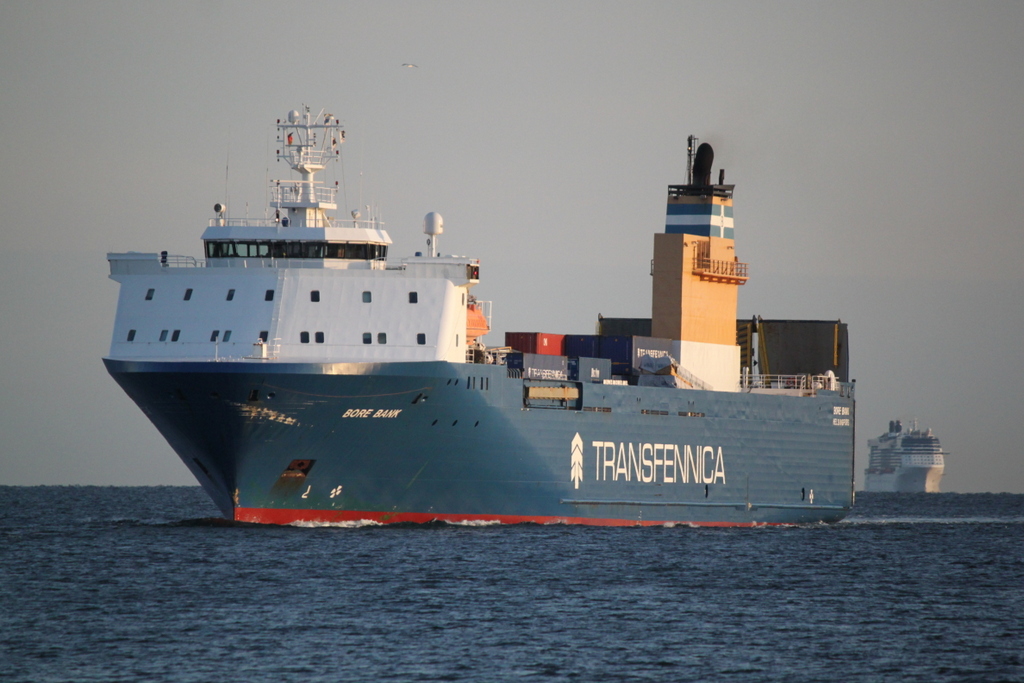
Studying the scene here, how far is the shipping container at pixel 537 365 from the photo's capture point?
36469 millimetres

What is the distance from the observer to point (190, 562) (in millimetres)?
28312

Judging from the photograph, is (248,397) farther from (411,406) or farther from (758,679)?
(758,679)

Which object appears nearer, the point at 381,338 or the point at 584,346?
the point at 381,338

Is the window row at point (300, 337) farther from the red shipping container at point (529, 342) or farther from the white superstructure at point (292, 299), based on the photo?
the red shipping container at point (529, 342)

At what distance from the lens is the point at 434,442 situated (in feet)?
109

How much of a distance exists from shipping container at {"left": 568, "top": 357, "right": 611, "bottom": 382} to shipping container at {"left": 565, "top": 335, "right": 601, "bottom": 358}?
1.96 meters

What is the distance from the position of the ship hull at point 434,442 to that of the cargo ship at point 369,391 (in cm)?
5

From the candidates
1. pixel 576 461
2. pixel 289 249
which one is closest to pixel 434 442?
pixel 576 461

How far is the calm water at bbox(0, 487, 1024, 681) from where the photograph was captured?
20.2 meters

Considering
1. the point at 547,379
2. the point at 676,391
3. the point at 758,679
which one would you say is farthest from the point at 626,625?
the point at 676,391

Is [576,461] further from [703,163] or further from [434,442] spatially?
[703,163]

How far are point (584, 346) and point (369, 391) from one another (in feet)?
36.9

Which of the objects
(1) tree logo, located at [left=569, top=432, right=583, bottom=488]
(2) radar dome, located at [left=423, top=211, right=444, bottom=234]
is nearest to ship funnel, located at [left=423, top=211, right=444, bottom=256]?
(2) radar dome, located at [left=423, top=211, right=444, bottom=234]

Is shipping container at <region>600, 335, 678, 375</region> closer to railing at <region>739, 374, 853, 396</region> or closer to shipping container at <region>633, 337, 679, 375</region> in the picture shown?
shipping container at <region>633, 337, 679, 375</region>
